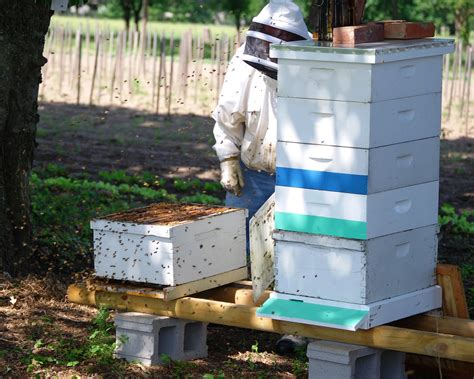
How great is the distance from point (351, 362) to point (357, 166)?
0.85 meters

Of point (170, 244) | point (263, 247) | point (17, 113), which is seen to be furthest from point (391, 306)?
point (17, 113)

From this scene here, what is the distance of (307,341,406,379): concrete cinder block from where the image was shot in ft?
14.2

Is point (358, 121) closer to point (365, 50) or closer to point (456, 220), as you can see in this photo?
point (365, 50)

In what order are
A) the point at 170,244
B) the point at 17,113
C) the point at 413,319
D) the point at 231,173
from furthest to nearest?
the point at 17,113 → the point at 231,173 → the point at 170,244 → the point at 413,319

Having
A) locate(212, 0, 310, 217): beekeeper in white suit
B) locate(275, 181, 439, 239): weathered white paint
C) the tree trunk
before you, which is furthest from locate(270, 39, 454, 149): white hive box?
the tree trunk

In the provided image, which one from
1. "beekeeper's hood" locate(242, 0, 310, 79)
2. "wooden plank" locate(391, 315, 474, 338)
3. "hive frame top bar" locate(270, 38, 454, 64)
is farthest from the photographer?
"beekeeper's hood" locate(242, 0, 310, 79)

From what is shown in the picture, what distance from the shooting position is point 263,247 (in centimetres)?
478

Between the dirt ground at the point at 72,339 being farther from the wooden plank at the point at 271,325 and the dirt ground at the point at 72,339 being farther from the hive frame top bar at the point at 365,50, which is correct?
the hive frame top bar at the point at 365,50

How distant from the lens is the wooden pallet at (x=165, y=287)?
477cm

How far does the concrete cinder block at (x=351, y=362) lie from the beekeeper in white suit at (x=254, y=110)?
709mm

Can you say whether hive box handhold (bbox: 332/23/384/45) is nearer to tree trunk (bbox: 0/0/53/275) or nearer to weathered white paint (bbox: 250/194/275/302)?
weathered white paint (bbox: 250/194/275/302)

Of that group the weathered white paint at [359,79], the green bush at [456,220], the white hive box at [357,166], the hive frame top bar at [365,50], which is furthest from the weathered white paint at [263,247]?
the green bush at [456,220]

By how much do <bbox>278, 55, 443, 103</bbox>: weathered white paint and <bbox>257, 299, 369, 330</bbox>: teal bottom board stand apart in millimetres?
897

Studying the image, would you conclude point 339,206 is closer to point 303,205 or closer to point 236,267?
point 303,205
